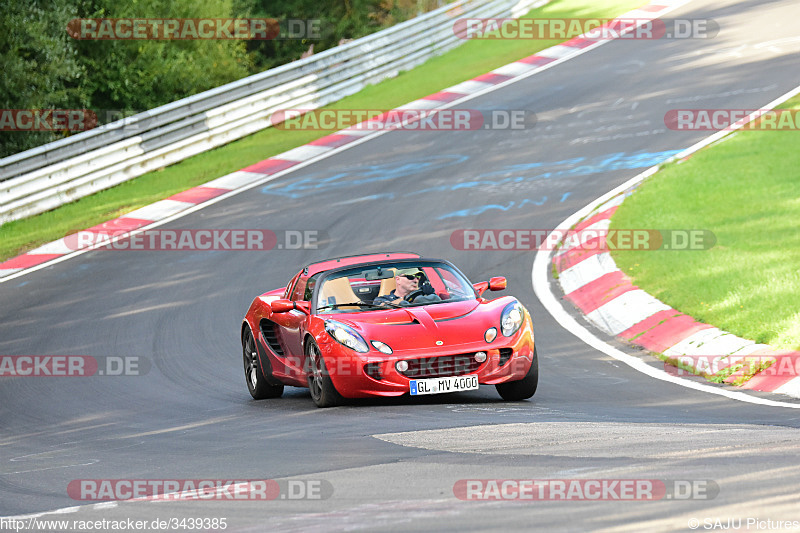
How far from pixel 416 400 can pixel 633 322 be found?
335 cm

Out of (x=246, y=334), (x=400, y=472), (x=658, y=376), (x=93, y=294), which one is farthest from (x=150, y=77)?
(x=400, y=472)

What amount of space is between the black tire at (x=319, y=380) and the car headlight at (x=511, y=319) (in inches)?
Answer: 55.6

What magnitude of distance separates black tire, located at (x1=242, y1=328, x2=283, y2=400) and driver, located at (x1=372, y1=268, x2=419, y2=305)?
1.38m

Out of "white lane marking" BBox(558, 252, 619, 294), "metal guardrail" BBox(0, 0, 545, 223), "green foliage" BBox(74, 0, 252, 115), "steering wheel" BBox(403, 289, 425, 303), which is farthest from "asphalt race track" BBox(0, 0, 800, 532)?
"green foliage" BBox(74, 0, 252, 115)

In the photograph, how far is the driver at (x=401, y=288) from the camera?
9.65 m

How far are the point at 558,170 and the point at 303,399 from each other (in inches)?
380

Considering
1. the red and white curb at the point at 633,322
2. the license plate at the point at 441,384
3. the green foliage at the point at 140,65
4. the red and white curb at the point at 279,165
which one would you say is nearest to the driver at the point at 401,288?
the license plate at the point at 441,384

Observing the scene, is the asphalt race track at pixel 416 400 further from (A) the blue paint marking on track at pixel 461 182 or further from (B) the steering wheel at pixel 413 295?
(B) the steering wheel at pixel 413 295

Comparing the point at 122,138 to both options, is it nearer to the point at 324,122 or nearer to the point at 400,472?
the point at 324,122

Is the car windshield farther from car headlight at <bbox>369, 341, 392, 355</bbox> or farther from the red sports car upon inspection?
car headlight at <bbox>369, 341, 392, 355</bbox>

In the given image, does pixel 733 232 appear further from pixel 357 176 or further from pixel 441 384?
pixel 357 176

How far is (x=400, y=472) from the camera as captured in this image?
19.8 ft

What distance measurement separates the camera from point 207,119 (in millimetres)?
22891

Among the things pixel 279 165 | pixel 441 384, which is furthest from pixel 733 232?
pixel 279 165
